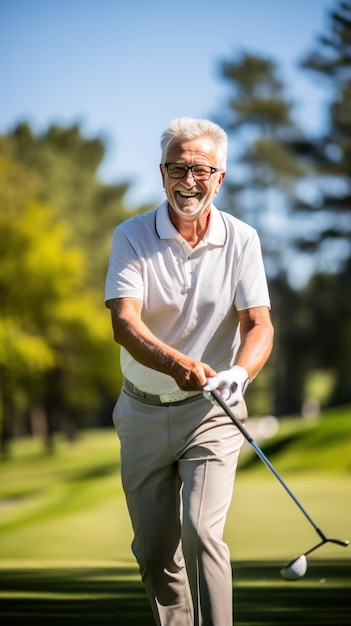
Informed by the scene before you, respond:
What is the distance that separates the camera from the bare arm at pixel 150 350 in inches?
164

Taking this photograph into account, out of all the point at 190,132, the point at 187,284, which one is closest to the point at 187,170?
the point at 190,132

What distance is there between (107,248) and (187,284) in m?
44.8

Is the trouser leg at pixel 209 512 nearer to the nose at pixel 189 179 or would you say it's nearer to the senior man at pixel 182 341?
the senior man at pixel 182 341

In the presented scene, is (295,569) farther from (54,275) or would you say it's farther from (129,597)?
(54,275)

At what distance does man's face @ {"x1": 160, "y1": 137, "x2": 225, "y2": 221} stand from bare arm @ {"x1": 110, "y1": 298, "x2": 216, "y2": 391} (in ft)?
1.34

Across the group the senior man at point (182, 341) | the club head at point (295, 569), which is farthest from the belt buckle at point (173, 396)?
the club head at point (295, 569)

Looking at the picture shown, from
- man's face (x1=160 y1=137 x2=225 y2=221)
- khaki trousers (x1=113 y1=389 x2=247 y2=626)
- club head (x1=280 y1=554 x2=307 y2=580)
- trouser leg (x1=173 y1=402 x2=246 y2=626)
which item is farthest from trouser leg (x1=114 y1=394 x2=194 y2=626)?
man's face (x1=160 y1=137 x2=225 y2=221)

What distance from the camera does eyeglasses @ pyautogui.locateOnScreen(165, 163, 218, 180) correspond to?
448cm

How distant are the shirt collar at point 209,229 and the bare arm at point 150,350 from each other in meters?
0.29

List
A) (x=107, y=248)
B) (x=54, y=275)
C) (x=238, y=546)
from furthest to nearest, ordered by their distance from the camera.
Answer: (x=107, y=248) → (x=54, y=275) → (x=238, y=546)

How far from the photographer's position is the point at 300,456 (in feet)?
72.2

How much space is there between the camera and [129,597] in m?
7.23

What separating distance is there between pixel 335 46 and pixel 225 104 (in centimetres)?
1483

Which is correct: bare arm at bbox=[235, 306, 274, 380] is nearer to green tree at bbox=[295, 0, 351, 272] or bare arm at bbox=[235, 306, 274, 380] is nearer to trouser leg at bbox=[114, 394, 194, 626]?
trouser leg at bbox=[114, 394, 194, 626]
